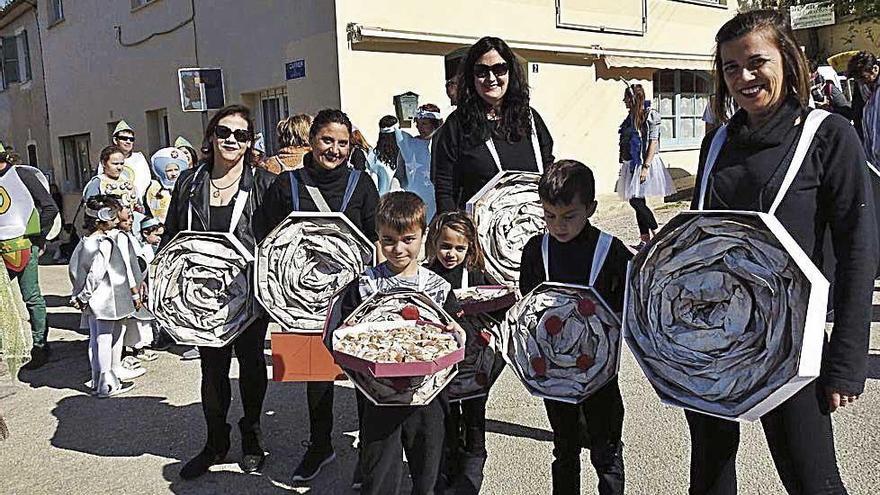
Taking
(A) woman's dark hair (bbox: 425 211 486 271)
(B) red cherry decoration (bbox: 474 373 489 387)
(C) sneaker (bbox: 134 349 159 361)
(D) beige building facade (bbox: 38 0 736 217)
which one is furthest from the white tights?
(D) beige building facade (bbox: 38 0 736 217)

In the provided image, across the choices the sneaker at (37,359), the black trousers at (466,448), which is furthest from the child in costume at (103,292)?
the black trousers at (466,448)

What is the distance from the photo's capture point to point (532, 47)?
11.9 metres

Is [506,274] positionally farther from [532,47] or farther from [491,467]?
[532,47]

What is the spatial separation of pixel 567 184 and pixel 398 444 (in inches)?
46.2

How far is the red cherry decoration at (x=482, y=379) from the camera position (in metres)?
3.17

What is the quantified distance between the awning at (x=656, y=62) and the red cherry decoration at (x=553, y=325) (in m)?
11.3

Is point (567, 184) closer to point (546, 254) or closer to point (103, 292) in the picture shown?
point (546, 254)

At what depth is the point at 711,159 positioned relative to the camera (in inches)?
90.4

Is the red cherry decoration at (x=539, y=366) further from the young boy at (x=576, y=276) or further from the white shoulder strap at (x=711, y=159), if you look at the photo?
the white shoulder strap at (x=711, y=159)

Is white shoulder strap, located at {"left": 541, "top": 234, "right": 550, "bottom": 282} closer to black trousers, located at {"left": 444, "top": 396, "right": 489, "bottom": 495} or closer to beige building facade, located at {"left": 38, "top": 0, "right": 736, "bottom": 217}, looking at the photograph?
black trousers, located at {"left": 444, "top": 396, "right": 489, "bottom": 495}

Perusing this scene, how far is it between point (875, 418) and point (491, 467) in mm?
2058

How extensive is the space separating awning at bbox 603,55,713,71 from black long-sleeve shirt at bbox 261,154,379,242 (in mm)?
10474

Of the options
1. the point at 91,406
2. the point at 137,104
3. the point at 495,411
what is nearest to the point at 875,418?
→ the point at 495,411

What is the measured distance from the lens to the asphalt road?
138 inches
